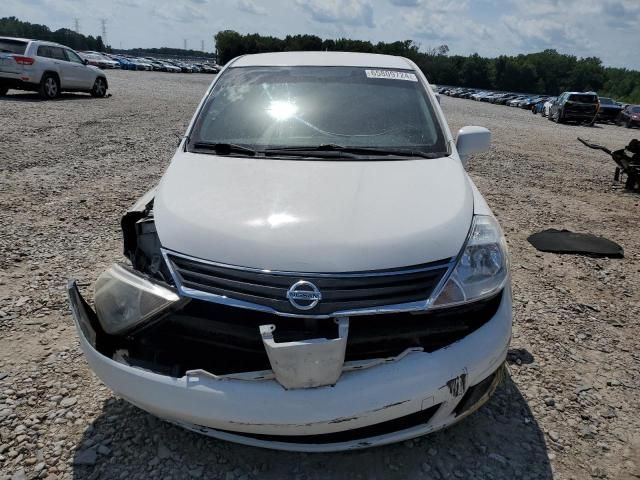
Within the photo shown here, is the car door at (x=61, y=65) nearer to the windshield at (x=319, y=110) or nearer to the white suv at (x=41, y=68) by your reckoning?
the white suv at (x=41, y=68)

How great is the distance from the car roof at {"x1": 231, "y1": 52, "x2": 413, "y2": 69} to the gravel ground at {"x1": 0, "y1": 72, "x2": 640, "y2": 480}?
79.3 inches

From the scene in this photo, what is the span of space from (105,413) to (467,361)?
1739 mm

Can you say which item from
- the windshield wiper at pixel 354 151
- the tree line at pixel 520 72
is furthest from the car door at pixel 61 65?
the tree line at pixel 520 72

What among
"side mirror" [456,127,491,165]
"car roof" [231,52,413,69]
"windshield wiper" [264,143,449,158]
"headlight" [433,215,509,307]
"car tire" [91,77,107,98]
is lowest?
"car tire" [91,77,107,98]

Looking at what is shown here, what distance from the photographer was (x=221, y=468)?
82.1 inches

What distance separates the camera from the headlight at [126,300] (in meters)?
1.97

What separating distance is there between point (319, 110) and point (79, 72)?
15.2 m

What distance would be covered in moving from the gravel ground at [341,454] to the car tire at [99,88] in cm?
1089

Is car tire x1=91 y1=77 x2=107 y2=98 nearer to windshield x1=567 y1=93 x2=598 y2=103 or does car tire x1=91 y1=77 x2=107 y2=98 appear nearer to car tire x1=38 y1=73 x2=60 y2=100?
car tire x1=38 y1=73 x2=60 y2=100

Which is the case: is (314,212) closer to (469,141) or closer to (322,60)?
(469,141)

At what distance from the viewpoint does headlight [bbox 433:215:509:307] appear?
1.98 m

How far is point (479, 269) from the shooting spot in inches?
82.5

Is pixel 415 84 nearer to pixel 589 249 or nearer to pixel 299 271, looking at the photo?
pixel 299 271

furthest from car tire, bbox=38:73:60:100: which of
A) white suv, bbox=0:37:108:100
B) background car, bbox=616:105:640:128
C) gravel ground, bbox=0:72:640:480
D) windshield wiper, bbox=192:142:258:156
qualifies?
background car, bbox=616:105:640:128
